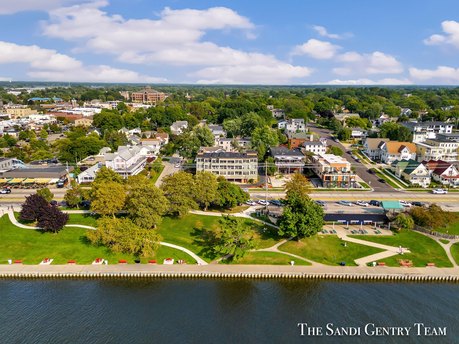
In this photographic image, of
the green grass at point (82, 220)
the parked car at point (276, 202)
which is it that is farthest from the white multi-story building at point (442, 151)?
the green grass at point (82, 220)

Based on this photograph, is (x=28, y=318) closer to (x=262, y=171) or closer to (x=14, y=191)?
(x=14, y=191)

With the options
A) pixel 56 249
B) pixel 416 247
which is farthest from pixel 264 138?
pixel 56 249

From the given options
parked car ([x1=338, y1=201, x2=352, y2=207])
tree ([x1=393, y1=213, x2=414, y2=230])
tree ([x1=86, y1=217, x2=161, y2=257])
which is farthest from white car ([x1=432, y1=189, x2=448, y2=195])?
tree ([x1=86, y1=217, x2=161, y2=257])

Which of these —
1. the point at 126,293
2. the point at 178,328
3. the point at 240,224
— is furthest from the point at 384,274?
the point at 126,293

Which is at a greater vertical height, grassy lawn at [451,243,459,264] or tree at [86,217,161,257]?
tree at [86,217,161,257]

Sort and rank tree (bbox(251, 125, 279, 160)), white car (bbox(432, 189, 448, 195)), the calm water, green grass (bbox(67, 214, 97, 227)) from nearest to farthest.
Result: the calm water → green grass (bbox(67, 214, 97, 227)) → white car (bbox(432, 189, 448, 195)) → tree (bbox(251, 125, 279, 160))

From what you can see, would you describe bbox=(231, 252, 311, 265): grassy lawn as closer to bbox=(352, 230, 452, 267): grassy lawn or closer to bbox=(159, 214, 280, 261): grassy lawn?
bbox=(159, 214, 280, 261): grassy lawn
